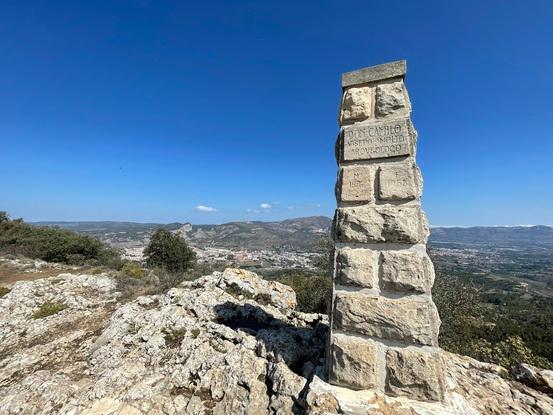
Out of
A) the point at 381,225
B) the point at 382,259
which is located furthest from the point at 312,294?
the point at 381,225

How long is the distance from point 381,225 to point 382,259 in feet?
1.19

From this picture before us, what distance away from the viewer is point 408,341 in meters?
2.77

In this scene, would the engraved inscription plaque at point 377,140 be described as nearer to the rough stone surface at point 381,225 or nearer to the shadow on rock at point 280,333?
the rough stone surface at point 381,225

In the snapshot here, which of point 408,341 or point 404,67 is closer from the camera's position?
point 408,341

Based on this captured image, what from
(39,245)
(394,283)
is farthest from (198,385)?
(39,245)

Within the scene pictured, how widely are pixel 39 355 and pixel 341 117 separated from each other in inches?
251

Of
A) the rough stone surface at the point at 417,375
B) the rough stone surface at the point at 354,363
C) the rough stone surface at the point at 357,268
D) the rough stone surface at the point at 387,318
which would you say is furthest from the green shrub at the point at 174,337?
the rough stone surface at the point at 417,375

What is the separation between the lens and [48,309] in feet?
22.8

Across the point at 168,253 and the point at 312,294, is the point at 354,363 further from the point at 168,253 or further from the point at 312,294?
the point at 168,253

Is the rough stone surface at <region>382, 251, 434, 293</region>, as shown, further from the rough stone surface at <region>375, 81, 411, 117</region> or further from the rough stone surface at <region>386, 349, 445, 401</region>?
the rough stone surface at <region>375, 81, 411, 117</region>

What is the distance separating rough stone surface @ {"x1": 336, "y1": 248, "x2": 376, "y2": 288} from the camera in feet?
9.65

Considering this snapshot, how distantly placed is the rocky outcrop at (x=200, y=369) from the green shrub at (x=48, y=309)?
217 mm

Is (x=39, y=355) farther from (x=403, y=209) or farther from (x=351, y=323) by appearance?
(x=403, y=209)

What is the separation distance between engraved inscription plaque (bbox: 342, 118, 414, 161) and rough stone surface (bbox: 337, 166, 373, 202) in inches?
5.6
